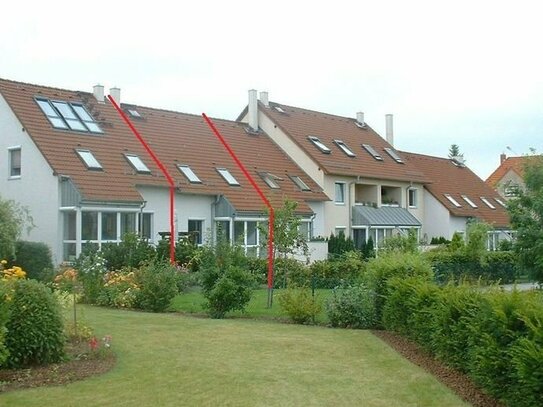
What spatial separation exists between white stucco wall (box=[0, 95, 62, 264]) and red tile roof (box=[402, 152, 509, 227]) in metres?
27.0

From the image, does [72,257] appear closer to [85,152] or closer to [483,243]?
[85,152]

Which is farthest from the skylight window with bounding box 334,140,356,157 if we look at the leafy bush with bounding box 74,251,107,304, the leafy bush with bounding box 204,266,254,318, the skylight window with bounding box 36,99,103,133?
the leafy bush with bounding box 204,266,254,318

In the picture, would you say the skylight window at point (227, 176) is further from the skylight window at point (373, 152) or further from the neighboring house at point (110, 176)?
the skylight window at point (373, 152)

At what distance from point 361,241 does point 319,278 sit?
57.6ft

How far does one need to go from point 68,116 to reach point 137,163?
346 centimetres

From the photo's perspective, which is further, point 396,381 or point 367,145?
point 367,145

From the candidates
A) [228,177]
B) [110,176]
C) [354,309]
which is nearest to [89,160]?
[110,176]

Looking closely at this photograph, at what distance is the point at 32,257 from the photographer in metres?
25.4

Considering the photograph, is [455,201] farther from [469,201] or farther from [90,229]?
[90,229]

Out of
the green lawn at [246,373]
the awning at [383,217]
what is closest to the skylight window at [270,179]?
the awning at [383,217]

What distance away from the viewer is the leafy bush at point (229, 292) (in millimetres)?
17812

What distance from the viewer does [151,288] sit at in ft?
62.6

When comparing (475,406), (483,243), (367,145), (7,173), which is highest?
(367,145)

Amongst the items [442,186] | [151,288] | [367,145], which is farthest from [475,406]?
[442,186]
